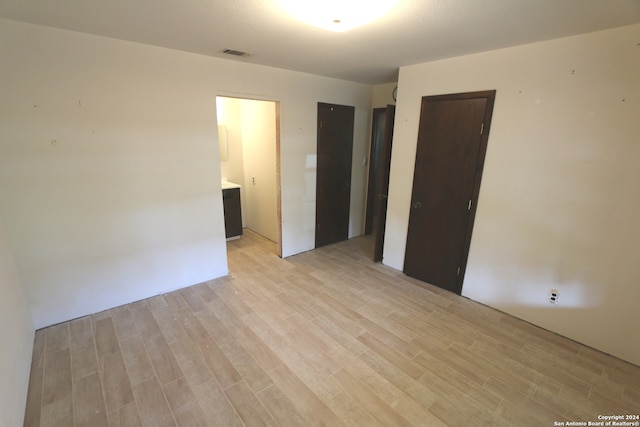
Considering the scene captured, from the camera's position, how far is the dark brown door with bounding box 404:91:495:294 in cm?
272

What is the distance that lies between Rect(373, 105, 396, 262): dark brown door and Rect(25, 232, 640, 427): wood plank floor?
937 millimetres

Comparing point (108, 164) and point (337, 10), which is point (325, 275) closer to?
point (108, 164)

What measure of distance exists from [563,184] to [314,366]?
2.50 meters

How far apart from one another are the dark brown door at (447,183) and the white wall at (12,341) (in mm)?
3450

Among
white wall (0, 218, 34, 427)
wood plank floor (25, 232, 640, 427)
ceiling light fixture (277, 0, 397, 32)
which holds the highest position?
ceiling light fixture (277, 0, 397, 32)

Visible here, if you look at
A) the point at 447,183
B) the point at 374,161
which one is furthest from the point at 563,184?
the point at 374,161

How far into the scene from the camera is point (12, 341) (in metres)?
1.74

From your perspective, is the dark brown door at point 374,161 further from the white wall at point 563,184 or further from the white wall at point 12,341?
the white wall at point 12,341

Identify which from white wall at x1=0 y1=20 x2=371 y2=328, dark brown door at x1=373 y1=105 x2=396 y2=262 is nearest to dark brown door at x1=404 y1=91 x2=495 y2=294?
dark brown door at x1=373 y1=105 x2=396 y2=262

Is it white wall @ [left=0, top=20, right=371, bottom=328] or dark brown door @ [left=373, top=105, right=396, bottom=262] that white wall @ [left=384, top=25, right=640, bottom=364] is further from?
white wall @ [left=0, top=20, right=371, bottom=328]

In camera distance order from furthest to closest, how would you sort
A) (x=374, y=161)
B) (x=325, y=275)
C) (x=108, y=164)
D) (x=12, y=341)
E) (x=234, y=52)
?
(x=374, y=161), (x=325, y=275), (x=234, y=52), (x=108, y=164), (x=12, y=341)

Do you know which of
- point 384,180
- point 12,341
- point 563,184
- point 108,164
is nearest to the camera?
point 12,341

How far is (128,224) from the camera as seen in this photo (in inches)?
104

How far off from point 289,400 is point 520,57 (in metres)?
3.23
